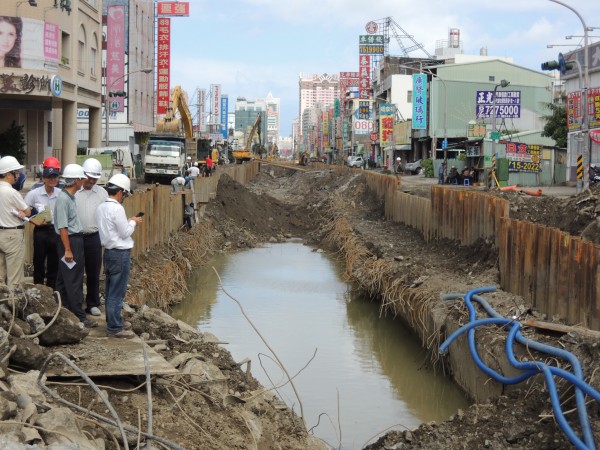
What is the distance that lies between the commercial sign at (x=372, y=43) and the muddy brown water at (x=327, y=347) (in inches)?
3311

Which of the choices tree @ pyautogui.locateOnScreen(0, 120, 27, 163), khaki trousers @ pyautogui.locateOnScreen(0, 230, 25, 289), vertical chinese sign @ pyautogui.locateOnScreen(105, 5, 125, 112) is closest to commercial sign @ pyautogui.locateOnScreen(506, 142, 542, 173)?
tree @ pyautogui.locateOnScreen(0, 120, 27, 163)

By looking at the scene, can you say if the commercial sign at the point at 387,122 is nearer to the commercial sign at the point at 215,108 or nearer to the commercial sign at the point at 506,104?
the commercial sign at the point at 506,104

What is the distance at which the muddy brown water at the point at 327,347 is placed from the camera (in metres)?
11.0

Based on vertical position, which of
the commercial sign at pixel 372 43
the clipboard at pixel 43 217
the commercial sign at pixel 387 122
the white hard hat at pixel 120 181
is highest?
the commercial sign at pixel 372 43

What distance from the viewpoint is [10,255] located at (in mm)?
9312

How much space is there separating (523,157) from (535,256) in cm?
3057

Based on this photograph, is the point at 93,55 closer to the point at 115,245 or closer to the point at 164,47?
the point at 164,47


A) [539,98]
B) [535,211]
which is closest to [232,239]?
[535,211]

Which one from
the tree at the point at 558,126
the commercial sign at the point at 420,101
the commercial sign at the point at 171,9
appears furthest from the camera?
the commercial sign at the point at 420,101

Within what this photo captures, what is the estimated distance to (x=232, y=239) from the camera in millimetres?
29438

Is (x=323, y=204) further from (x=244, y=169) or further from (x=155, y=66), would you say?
(x=155, y=66)

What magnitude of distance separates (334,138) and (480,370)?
14508 cm

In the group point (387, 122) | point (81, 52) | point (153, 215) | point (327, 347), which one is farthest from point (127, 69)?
point (327, 347)

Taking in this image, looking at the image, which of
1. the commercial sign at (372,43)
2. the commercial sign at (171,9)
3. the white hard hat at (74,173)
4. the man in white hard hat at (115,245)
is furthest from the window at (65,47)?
the commercial sign at (372,43)
